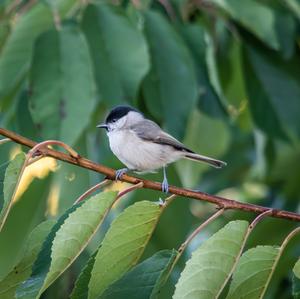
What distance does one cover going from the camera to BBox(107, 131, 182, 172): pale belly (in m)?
3.32

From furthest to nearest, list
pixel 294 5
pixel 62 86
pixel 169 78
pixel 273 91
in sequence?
pixel 273 91
pixel 294 5
pixel 169 78
pixel 62 86

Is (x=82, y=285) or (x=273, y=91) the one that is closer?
(x=82, y=285)

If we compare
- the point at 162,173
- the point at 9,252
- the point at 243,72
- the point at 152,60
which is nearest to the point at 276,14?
the point at 243,72

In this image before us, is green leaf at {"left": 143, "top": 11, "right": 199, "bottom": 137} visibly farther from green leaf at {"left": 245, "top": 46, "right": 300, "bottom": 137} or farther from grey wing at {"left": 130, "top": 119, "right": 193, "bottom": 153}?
green leaf at {"left": 245, "top": 46, "right": 300, "bottom": 137}

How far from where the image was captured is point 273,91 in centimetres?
395

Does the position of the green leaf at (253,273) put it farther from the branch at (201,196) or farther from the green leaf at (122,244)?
the green leaf at (122,244)

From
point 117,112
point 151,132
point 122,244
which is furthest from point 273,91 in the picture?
point 122,244

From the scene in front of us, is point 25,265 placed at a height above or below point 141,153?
above

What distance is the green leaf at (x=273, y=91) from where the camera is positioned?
12.8ft

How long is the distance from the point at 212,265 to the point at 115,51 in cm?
144

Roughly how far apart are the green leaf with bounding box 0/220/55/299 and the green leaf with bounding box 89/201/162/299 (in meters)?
0.20

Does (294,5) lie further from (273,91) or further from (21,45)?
(21,45)

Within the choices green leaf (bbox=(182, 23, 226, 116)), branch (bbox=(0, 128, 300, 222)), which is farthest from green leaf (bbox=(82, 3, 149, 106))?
branch (bbox=(0, 128, 300, 222))

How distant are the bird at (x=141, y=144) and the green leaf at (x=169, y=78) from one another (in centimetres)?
8
